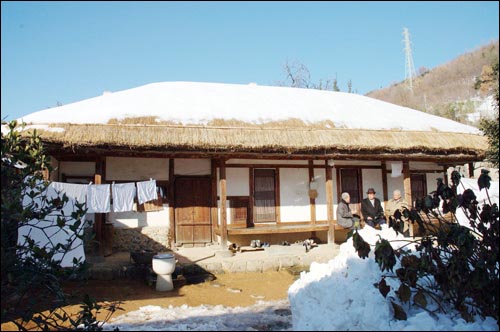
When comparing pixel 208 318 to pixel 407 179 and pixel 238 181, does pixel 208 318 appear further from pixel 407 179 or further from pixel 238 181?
pixel 407 179

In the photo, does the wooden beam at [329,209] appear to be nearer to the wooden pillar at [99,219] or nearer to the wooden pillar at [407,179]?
the wooden pillar at [407,179]

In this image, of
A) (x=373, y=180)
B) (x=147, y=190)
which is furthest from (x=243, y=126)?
(x=373, y=180)

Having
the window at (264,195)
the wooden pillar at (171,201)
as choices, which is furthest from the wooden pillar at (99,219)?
the window at (264,195)

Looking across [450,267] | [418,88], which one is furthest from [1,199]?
[418,88]

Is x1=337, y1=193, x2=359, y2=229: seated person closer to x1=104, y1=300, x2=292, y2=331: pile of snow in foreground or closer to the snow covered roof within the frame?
the snow covered roof

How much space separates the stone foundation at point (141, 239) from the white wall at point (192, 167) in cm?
165

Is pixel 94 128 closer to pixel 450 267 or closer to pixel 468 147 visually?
pixel 450 267

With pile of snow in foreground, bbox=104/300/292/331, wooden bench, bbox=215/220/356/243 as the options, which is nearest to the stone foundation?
wooden bench, bbox=215/220/356/243

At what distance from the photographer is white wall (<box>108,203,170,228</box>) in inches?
382

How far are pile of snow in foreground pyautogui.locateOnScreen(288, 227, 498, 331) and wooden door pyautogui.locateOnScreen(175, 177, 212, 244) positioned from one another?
6.30 metres

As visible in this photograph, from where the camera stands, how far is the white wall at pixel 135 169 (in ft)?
32.5

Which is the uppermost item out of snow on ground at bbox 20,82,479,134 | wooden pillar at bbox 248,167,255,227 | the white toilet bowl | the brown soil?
snow on ground at bbox 20,82,479,134

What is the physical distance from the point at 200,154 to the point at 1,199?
6338 mm

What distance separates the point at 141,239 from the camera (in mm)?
9812
